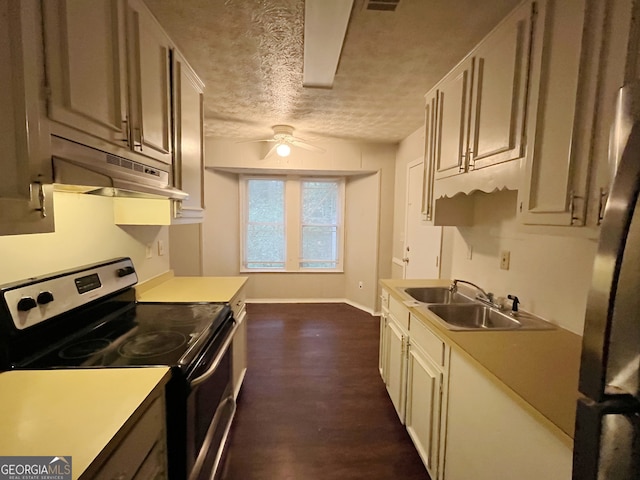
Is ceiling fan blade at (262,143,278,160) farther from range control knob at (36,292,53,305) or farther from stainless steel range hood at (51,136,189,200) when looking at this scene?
range control knob at (36,292,53,305)

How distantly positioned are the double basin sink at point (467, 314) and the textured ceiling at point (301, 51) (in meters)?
1.55

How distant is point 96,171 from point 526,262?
2.12 m

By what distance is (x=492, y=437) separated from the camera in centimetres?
107

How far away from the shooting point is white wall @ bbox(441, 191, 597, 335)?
1.38 metres

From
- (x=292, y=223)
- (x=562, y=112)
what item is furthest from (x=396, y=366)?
(x=292, y=223)

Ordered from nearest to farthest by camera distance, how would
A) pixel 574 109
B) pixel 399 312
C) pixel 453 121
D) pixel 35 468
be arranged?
pixel 35 468 < pixel 574 109 < pixel 453 121 < pixel 399 312

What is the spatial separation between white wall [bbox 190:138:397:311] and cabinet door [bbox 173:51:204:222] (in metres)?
1.65

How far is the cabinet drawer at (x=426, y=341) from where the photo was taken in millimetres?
1460

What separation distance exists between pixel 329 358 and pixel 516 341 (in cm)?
199

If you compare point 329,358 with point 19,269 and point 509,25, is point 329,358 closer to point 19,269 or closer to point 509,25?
point 19,269

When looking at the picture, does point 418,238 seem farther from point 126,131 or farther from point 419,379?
point 126,131

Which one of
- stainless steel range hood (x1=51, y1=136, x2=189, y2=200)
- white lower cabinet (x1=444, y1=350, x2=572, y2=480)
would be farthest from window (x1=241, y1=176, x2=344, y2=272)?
white lower cabinet (x1=444, y1=350, x2=572, y2=480)

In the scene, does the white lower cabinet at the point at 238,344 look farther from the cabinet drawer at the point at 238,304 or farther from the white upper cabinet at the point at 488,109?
the white upper cabinet at the point at 488,109

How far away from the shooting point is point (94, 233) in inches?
62.0
